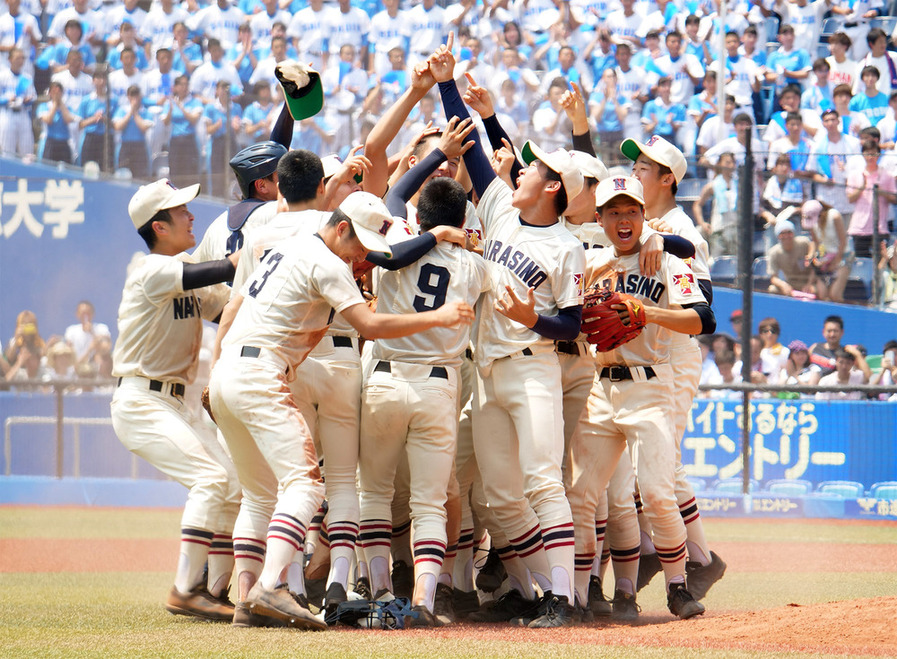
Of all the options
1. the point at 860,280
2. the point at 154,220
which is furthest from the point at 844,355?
the point at 154,220

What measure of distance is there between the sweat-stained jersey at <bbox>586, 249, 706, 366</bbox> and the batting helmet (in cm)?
183

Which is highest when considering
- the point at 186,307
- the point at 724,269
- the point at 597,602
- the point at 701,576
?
the point at 724,269

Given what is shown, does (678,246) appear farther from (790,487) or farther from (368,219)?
(790,487)

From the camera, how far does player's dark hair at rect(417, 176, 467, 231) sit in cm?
540

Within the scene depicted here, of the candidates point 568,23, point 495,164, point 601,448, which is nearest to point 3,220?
point 568,23

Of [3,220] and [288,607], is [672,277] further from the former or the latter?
[3,220]

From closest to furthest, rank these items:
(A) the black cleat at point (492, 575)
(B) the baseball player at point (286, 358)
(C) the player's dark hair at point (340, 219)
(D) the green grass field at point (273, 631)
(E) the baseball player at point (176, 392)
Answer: (D) the green grass field at point (273, 631) → (B) the baseball player at point (286, 358) → (C) the player's dark hair at point (340, 219) → (E) the baseball player at point (176, 392) → (A) the black cleat at point (492, 575)

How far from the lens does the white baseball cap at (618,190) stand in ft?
18.6

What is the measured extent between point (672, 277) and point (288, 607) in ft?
8.37

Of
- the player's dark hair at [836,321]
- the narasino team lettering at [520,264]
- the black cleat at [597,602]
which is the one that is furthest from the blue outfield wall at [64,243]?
the black cleat at [597,602]

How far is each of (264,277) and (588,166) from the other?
2021 millimetres

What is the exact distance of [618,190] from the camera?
18.6ft

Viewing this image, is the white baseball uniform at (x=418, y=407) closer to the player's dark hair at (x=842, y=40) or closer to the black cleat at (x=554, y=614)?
the black cleat at (x=554, y=614)

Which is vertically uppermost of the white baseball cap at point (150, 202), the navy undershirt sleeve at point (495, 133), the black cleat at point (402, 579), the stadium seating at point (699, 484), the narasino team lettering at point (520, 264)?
the navy undershirt sleeve at point (495, 133)
